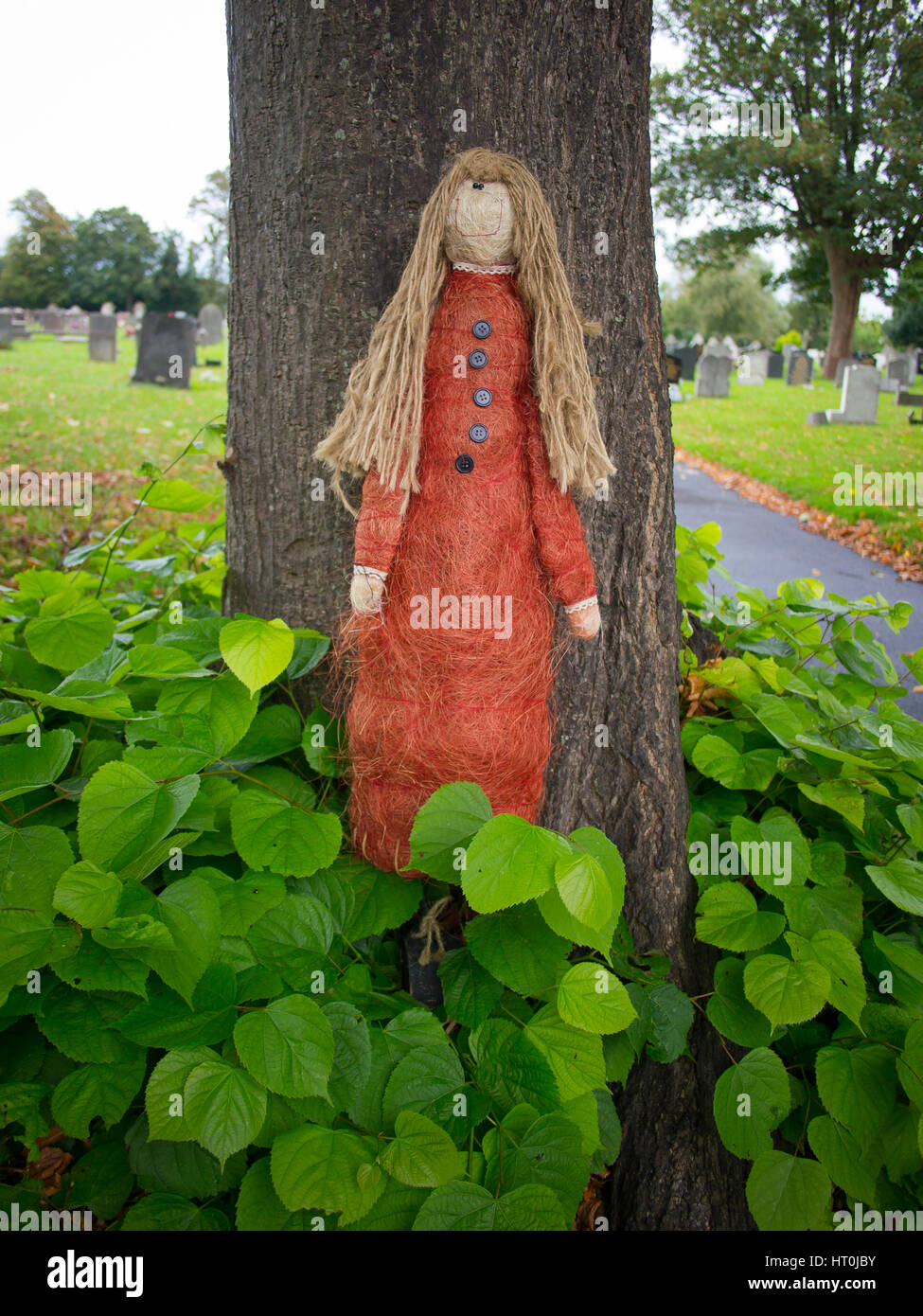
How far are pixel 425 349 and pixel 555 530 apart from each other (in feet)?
1.31

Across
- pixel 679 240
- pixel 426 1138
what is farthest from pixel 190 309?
pixel 426 1138

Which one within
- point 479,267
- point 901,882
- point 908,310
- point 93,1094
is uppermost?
point 908,310

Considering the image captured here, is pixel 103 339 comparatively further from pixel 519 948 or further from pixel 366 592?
pixel 519 948

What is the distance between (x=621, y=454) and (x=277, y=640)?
0.92 metres

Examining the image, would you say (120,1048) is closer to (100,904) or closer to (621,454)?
(100,904)

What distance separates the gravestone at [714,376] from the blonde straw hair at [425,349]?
15873 mm

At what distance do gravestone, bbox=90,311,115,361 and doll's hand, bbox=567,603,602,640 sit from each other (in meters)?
13.4

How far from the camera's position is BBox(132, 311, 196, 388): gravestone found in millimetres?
10406

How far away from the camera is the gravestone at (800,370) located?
57.4 ft

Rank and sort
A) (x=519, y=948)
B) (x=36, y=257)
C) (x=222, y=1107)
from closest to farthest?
(x=222, y=1107)
(x=519, y=948)
(x=36, y=257)

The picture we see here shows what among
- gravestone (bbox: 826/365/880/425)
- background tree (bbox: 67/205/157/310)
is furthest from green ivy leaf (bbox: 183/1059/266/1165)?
gravestone (bbox: 826/365/880/425)

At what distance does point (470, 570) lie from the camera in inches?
56.7

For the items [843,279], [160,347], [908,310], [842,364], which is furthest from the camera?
[842,364]

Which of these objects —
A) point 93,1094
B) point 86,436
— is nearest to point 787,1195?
point 93,1094
